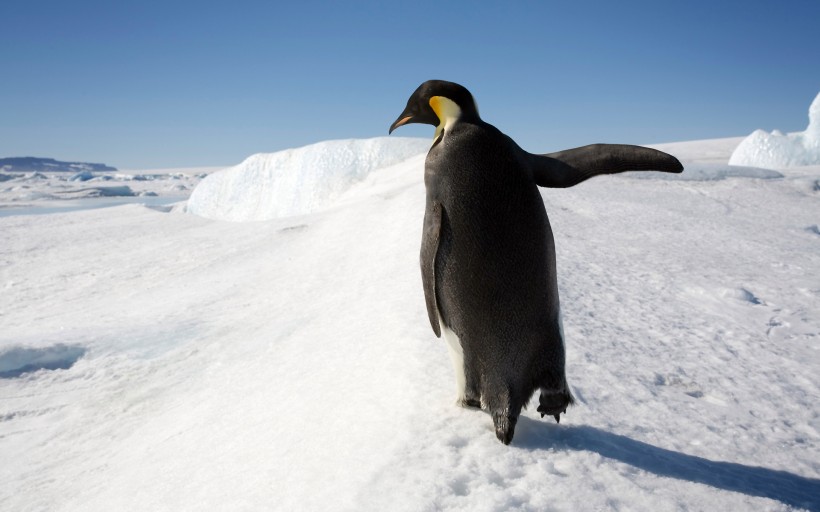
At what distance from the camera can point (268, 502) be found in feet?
4.24

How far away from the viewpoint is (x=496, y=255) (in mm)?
1488

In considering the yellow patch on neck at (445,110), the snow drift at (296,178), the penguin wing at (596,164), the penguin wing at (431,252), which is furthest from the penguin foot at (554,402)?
the snow drift at (296,178)

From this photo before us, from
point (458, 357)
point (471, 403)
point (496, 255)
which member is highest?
point (496, 255)

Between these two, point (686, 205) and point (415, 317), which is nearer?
point (415, 317)

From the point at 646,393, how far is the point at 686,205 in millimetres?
4369

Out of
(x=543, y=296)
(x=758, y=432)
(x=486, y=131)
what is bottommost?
(x=758, y=432)

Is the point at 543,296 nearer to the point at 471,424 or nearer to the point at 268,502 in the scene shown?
the point at 471,424

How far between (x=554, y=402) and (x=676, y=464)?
0.34 metres

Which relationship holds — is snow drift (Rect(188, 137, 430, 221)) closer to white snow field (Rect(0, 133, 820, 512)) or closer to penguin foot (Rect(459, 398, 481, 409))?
white snow field (Rect(0, 133, 820, 512))

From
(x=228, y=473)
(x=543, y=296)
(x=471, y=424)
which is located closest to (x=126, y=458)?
(x=228, y=473)

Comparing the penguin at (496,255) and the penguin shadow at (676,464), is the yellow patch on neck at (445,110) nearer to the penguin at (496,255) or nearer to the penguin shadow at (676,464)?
the penguin at (496,255)

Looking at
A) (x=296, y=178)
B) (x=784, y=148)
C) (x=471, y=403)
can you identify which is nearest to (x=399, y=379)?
(x=471, y=403)

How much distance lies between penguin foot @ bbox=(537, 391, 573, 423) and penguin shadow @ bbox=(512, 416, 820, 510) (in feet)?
0.15

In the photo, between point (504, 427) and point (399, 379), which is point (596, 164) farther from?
point (399, 379)
